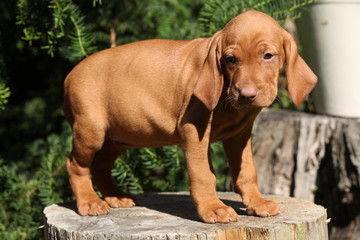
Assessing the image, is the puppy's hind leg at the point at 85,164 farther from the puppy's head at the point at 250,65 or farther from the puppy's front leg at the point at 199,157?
the puppy's head at the point at 250,65

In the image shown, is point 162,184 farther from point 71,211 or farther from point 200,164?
point 200,164

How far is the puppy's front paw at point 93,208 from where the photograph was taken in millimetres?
3267

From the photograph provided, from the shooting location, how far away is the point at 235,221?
114 inches

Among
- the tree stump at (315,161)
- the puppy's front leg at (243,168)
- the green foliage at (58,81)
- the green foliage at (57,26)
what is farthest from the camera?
the tree stump at (315,161)

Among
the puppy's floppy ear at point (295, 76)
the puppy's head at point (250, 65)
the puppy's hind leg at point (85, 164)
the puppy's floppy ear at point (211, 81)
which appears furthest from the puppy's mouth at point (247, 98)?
the puppy's hind leg at point (85, 164)

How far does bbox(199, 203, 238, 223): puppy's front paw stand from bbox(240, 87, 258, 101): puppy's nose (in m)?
0.68

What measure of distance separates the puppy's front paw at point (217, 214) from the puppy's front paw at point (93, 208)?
2.29ft

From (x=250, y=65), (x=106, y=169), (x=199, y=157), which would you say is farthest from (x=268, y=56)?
(x=106, y=169)

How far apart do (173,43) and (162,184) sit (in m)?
1.85

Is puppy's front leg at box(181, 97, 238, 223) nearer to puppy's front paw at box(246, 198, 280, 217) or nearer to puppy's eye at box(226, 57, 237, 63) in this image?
puppy's front paw at box(246, 198, 280, 217)

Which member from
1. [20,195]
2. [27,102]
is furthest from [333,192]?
[27,102]

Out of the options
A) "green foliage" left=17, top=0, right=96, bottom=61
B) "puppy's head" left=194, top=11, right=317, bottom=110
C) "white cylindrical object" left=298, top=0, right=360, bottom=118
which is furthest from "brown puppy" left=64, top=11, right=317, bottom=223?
"white cylindrical object" left=298, top=0, right=360, bottom=118

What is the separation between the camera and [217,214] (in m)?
2.87

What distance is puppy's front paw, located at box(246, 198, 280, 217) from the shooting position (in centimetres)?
303
